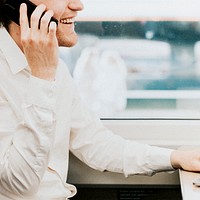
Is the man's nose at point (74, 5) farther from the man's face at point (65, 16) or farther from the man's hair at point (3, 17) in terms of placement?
the man's hair at point (3, 17)

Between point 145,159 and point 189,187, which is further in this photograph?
point 145,159

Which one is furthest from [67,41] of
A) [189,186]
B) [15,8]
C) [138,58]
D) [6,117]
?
[189,186]

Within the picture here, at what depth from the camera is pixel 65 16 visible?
1.54 metres

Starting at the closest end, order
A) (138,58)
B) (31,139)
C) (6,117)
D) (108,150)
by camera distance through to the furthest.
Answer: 1. (31,139)
2. (6,117)
3. (108,150)
4. (138,58)

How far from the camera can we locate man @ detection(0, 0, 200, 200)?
1.27m

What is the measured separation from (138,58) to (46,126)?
0.68 metres

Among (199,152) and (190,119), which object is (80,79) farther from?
(199,152)

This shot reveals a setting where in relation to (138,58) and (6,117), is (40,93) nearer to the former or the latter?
(6,117)

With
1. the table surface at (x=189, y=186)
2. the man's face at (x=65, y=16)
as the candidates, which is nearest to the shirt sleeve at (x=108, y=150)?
the table surface at (x=189, y=186)

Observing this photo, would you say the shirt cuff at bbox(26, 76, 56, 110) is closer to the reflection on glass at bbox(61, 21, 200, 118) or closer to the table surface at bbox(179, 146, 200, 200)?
the table surface at bbox(179, 146, 200, 200)

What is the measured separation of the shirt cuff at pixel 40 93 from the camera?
50.0 inches

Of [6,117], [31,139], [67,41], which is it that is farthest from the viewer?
[67,41]

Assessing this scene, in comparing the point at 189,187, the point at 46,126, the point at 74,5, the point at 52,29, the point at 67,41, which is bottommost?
the point at 189,187

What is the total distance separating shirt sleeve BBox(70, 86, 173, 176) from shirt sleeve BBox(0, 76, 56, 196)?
0.39 meters
